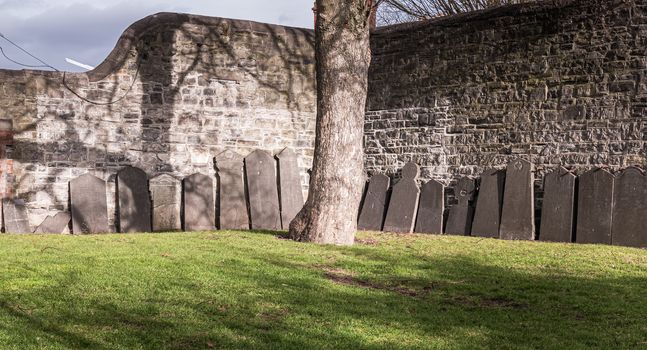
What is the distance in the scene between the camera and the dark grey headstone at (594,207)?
1162 centimetres

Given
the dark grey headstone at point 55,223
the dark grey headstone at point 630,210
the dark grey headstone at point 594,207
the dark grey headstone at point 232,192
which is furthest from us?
the dark grey headstone at point 232,192

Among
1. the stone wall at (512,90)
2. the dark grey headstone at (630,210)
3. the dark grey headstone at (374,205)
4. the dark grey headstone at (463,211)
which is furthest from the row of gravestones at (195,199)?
the dark grey headstone at (630,210)

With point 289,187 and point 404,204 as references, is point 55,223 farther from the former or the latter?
point 404,204

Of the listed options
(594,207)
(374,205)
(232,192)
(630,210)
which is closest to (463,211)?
(374,205)

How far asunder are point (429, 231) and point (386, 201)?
0.97 meters

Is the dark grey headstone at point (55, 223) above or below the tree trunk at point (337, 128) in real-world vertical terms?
below

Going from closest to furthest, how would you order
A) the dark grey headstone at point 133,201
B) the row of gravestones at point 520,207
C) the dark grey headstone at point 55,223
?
the row of gravestones at point 520,207
the dark grey headstone at point 55,223
the dark grey headstone at point 133,201

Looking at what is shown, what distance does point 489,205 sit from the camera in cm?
1288

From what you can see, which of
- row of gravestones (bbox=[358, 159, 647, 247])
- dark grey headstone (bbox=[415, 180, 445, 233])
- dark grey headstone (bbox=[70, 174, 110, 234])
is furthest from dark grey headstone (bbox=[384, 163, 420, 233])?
dark grey headstone (bbox=[70, 174, 110, 234])

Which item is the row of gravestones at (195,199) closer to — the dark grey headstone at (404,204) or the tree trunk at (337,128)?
the dark grey headstone at (404,204)

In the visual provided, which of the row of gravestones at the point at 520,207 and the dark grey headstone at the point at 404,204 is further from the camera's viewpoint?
the dark grey headstone at the point at 404,204

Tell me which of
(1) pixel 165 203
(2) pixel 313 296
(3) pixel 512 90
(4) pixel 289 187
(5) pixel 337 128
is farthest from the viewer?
(4) pixel 289 187

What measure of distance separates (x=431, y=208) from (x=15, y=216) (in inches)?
244

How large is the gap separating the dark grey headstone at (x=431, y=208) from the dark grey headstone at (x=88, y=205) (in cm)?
480
